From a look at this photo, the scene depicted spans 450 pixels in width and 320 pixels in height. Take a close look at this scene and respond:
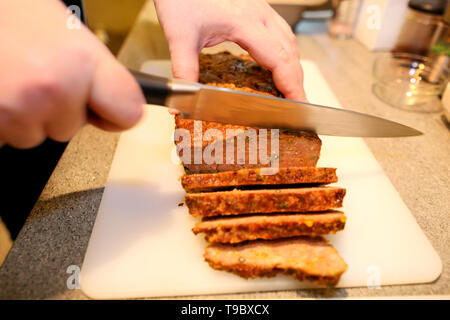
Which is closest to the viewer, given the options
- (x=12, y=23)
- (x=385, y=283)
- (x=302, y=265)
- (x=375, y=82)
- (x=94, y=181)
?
(x=12, y=23)

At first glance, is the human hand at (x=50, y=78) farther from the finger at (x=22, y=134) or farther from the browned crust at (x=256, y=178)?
the browned crust at (x=256, y=178)

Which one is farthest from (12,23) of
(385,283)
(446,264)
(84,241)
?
(446,264)

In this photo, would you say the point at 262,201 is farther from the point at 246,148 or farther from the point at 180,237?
the point at 180,237

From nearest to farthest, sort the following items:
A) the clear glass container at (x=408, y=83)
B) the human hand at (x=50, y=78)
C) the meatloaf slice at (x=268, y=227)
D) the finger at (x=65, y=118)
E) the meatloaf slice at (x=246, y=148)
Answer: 1. the human hand at (x=50, y=78)
2. the finger at (x=65, y=118)
3. the meatloaf slice at (x=268, y=227)
4. the meatloaf slice at (x=246, y=148)
5. the clear glass container at (x=408, y=83)

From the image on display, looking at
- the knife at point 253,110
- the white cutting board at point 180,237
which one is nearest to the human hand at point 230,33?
the knife at point 253,110

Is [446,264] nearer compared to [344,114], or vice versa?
[446,264]

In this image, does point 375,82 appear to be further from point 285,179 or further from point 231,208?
point 231,208

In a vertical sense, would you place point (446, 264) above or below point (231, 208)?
below
